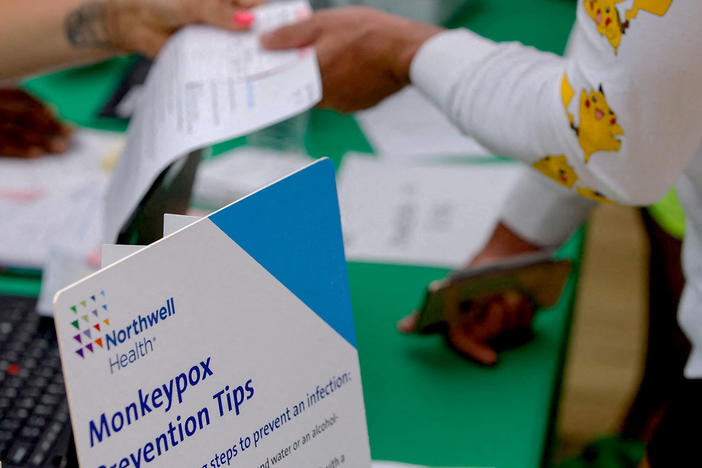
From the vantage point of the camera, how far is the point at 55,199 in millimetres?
1152

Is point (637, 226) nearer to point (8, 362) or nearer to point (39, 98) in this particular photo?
point (39, 98)

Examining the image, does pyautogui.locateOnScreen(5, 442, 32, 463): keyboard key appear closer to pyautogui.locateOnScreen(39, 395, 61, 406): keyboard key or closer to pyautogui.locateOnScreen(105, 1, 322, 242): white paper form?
pyautogui.locateOnScreen(39, 395, 61, 406): keyboard key

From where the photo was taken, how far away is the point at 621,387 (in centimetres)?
195

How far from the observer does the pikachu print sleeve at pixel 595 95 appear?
0.56 m

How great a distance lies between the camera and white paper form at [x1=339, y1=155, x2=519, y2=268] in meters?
1.10

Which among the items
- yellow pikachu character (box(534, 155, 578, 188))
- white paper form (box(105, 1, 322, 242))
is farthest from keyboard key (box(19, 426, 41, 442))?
yellow pikachu character (box(534, 155, 578, 188))

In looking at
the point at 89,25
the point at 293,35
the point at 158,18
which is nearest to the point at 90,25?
the point at 89,25

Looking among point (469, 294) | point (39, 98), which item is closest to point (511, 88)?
point (469, 294)

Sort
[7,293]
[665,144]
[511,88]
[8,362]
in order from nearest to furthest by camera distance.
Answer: [665,144] < [511,88] < [8,362] < [7,293]

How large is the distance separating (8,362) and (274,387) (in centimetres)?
47

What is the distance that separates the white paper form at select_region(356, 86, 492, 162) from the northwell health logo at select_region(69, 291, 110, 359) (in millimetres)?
934

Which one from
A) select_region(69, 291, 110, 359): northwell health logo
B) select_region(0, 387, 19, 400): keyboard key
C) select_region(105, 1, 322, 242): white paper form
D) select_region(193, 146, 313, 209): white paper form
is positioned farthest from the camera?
select_region(193, 146, 313, 209): white paper form

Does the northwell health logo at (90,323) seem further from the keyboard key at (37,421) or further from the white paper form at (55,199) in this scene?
the white paper form at (55,199)

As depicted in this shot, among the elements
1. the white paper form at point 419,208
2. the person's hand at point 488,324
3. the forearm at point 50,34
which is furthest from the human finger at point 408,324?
the forearm at point 50,34
